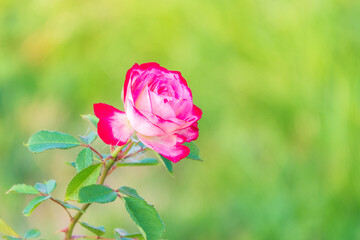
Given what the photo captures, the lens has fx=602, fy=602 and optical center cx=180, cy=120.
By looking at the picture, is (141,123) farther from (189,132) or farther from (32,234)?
(32,234)

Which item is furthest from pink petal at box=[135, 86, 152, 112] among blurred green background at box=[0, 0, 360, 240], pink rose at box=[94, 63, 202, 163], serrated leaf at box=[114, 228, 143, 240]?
blurred green background at box=[0, 0, 360, 240]

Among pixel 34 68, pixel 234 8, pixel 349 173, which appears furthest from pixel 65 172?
pixel 349 173

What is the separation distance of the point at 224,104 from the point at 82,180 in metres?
2.06

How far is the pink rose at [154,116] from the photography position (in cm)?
43

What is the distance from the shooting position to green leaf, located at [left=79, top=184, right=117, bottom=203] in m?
0.44

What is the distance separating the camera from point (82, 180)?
46cm

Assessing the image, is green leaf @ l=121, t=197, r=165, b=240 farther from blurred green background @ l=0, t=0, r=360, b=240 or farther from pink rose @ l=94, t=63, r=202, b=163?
blurred green background @ l=0, t=0, r=360, b=240

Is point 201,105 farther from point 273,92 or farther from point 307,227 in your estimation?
point 307,227

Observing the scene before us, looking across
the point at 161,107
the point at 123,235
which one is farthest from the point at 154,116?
the point at 123,235

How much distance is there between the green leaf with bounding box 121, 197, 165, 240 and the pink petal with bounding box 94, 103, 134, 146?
6cm

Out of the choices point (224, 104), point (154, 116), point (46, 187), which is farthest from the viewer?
point (224, 104)

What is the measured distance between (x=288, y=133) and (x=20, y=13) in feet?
4.17

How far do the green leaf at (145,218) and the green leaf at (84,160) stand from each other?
0.04 meters

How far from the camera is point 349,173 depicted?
1.92m
